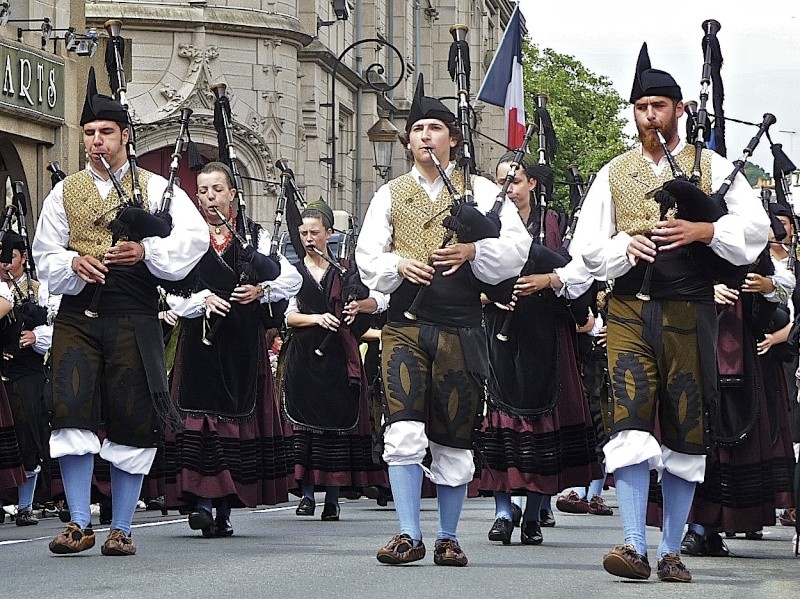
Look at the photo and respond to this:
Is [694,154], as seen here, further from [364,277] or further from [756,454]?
[756,454]

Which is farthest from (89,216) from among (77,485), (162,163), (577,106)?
(577,106)

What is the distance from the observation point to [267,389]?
12234 mm

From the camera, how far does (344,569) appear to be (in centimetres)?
907

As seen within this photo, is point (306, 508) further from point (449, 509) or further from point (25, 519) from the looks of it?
point (449, 509)

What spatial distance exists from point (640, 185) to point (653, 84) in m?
0.45

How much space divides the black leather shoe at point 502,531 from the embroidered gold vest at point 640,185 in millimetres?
2522

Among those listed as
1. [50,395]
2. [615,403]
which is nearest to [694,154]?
[615,403]

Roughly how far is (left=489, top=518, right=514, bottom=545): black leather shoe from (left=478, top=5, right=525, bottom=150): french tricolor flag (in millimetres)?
17894

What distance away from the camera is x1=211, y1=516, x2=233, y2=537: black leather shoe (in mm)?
11512

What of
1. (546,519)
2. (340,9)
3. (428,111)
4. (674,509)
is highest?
(340,9)

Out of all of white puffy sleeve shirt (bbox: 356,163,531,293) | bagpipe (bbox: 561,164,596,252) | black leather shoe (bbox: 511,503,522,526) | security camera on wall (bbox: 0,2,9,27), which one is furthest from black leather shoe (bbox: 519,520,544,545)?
security camera on wall (bbox: 0,2,9,27)

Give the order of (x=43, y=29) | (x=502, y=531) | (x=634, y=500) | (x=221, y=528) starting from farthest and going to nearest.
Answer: (x=43, y=29), (x=221, y=528), (x=502, y=531), (x=634, y=500)

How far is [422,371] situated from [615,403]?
3.25ft

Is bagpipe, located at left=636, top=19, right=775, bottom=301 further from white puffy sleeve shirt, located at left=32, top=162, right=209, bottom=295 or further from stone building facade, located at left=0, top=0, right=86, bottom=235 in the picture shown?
stone building facade, located at left=0, top=0, right=86, bottom=235
